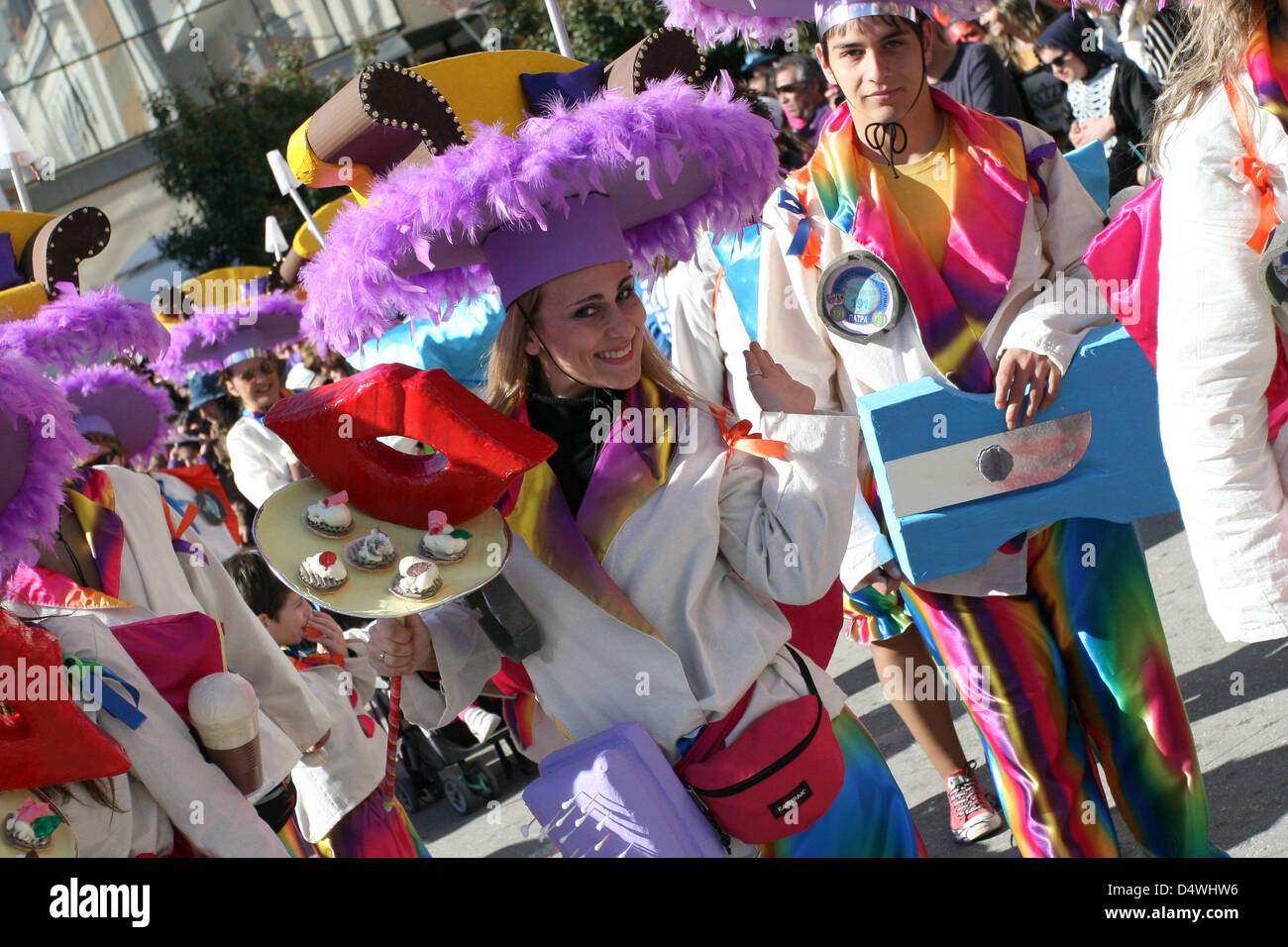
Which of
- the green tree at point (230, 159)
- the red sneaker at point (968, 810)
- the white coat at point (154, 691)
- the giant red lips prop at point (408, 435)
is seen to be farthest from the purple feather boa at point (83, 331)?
the green tree at point (230, 159)

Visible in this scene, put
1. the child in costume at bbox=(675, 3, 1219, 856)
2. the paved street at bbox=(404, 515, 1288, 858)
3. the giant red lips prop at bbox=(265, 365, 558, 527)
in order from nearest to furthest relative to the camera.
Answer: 1. the giant red lips prop at bbox=(265, 365, 558, 527)
2. the child in costume at bbox=(675, 3, 1219, 856)
3. the paved street at bbox=(404, 515, 1288, 858)

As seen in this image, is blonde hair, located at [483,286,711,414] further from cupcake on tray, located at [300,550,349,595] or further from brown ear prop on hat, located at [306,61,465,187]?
cupcake on tray, located at [300,550,349,595]

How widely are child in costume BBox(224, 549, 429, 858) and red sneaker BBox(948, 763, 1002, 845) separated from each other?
144cm

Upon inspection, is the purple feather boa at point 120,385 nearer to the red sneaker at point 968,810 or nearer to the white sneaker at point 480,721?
the white sneaker at point 480,721

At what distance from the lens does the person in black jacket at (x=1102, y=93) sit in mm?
5602

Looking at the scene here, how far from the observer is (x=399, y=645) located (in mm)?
2355

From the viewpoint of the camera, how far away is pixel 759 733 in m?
2.23

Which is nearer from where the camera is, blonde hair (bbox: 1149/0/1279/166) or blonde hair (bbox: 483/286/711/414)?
blonde hair (bbox: 1149/0/1279/166)

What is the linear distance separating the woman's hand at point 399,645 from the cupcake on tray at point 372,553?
0.79 ft

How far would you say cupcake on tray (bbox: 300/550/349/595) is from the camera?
2.03 metres

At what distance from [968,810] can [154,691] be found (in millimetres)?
2143

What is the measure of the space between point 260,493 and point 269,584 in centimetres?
179

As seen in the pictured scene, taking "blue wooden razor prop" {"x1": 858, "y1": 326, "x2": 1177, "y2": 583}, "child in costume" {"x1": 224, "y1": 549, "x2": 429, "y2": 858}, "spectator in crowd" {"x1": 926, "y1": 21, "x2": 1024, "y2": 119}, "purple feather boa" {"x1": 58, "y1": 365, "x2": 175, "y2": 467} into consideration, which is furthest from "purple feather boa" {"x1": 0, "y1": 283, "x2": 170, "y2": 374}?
"spectator in crowd" {"x1": 926, "y1": 21, "x2": 1024, "y2": 119}
